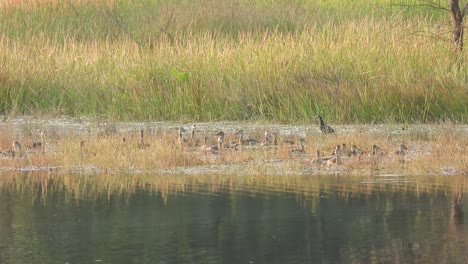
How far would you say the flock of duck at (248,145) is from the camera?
44.2 feet

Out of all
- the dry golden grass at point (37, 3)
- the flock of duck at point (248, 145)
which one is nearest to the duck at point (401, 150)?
the flock of duck at point (248, 145)

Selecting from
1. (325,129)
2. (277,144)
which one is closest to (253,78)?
(325,129)

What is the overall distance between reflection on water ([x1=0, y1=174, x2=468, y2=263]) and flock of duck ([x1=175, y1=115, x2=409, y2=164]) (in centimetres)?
99

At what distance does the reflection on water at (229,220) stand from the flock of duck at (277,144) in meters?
0.99

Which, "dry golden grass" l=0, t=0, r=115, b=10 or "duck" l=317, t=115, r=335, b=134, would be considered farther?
"dry golden grass" l=0, t=0, r=115, b=10

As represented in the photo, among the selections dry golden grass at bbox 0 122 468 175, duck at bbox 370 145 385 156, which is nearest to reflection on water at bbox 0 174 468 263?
dry golden grass at bbox 0 122 468 175

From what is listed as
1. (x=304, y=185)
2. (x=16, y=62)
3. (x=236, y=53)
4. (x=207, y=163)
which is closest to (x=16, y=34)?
(x=16, y=62)

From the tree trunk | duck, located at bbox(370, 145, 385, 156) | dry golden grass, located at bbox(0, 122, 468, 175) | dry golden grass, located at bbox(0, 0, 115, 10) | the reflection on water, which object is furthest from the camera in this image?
dry golden grass, located at bbox(0, 0, 115, 10)

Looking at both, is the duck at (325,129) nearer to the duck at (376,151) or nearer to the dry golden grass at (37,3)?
the duck at (376,151)

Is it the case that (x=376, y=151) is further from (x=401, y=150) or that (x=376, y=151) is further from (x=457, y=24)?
(x=457, y=24)

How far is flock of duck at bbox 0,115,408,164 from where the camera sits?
13461 millimetres

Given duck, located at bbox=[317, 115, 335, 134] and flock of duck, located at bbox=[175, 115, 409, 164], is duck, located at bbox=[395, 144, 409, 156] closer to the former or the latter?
flock of duck, located at bbox=[175, 115, 409, 164]

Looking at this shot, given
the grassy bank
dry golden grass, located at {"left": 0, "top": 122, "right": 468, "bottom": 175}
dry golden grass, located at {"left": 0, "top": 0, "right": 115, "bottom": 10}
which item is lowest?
dry golden grass, located at {"left": 0, "top": 122, "right": 468, "bottom": 175}

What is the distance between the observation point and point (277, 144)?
14.9 metres
